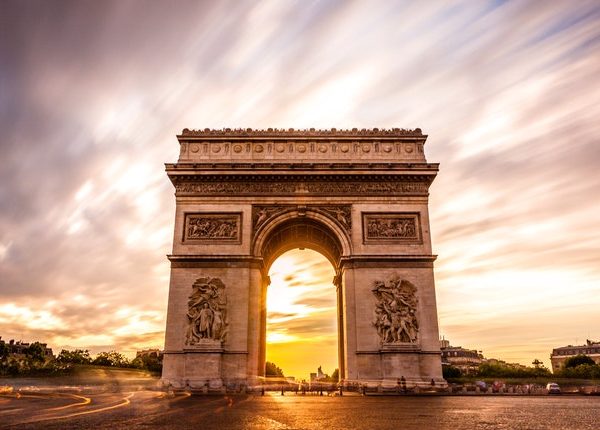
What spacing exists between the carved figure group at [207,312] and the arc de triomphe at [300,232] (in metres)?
0.05

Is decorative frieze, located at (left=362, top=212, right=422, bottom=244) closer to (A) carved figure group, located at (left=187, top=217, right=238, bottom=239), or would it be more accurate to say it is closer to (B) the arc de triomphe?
(B) the arc de triomphe

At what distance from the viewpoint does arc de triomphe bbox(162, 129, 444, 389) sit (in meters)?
21.8

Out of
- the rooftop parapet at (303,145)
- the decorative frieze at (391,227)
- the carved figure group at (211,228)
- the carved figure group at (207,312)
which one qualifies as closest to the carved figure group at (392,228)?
the decorative frieze at (391,227)

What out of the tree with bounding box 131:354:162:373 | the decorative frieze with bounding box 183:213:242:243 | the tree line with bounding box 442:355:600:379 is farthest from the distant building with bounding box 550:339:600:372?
the decorative frieze with bounding box 183:213:242:243

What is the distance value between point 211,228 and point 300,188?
531 centimetres

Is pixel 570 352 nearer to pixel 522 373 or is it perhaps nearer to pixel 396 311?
pixel 522 373

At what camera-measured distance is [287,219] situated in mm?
24500

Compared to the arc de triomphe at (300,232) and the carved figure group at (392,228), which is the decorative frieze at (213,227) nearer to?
the arc de triomphe at (300,232)

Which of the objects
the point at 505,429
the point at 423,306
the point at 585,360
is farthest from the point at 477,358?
the point at 505,429

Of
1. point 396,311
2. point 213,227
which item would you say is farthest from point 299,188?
point 396,311

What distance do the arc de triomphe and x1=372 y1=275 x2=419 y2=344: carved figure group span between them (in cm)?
5

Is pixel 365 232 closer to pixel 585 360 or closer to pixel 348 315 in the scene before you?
pixel 348 315

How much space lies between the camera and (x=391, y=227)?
2425cm

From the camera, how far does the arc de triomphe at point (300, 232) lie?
860 inches
